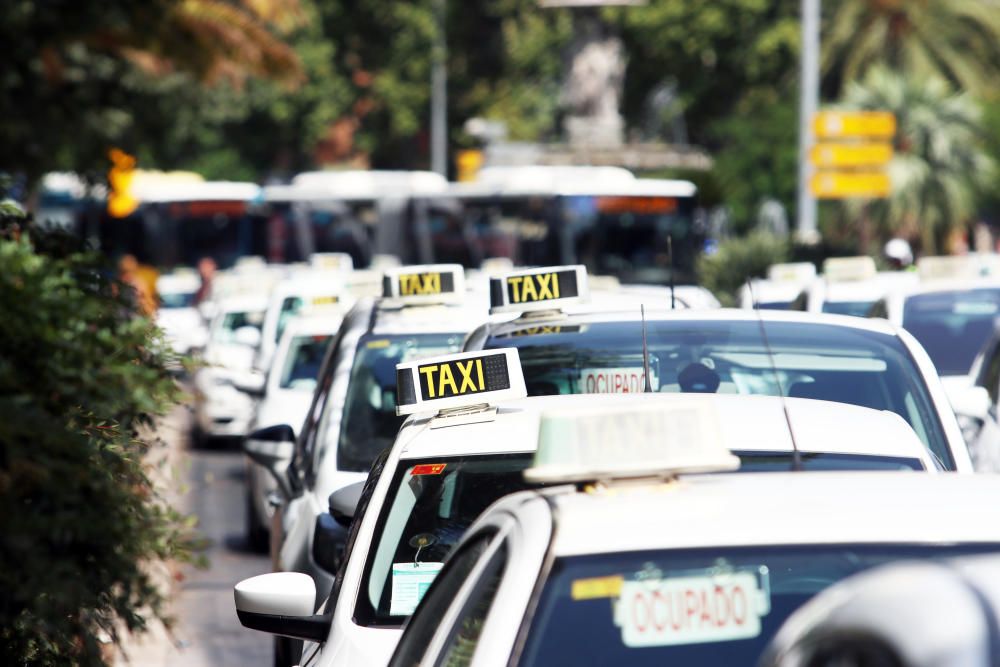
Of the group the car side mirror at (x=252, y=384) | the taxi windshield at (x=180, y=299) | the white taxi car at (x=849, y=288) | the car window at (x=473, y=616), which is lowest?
the taxi windshield at (x=180, y=299)

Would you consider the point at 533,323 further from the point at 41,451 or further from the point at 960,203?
the point at 960,203

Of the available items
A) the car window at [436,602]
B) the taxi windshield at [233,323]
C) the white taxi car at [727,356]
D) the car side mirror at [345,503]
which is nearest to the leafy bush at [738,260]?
the taxi windshield at [233,323]

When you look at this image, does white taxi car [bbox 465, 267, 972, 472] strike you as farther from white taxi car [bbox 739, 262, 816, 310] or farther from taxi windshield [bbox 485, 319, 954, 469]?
white taxi car [bbox 739, 262, 816, 310]

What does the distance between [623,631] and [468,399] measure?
1.63 m

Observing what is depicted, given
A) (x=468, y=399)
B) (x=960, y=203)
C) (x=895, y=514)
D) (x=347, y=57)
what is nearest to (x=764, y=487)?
(x=895, y=514)

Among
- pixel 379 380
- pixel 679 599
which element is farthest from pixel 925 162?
pixel 679 599

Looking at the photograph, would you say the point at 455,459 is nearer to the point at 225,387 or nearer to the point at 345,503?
the point at 345,503

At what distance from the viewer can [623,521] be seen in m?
3.16

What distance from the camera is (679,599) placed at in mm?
3154

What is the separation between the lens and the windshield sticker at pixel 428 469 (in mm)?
4836

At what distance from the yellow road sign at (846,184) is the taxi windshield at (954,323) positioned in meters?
14.8

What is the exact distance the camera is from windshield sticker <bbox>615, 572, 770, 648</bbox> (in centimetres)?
314

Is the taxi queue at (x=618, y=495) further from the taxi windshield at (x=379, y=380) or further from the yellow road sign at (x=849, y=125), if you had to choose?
the yellow road sign at (x=849, y=125)

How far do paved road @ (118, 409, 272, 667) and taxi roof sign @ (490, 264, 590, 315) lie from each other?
124 centimetres
